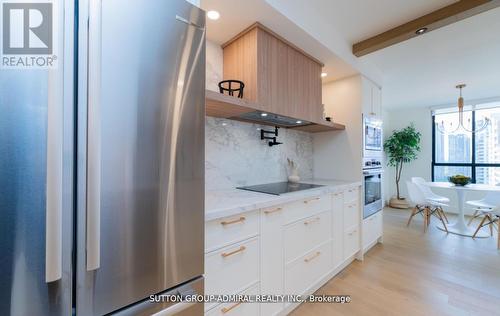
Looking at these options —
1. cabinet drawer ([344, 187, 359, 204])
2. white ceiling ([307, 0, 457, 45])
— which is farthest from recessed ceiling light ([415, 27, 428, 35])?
cabinet drawer ([344, 187, 359, 204])

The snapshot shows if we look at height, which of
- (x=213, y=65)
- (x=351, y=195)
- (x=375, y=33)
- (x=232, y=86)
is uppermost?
(x=375, y=33)

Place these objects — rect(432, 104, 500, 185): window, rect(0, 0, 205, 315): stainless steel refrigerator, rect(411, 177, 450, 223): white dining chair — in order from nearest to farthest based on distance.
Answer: rect(0, 0, 205, 315): stainless steel refrigerator, rect(411, 177, 450, 223): white dining chair, rect(432, 104, 500, 185): window

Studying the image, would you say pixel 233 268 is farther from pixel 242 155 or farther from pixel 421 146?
pixel 421 146

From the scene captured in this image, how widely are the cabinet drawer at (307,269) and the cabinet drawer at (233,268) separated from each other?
37 cm

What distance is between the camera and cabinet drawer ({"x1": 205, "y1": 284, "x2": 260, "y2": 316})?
1.10 meters

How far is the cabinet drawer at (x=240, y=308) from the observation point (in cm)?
110

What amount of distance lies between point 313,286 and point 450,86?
4102 mm

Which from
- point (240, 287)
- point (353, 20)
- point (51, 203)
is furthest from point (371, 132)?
point (51, 203)

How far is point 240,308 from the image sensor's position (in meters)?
1.22

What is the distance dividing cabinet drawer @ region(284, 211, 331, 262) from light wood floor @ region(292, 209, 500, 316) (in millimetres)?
470

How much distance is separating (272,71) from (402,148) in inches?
182

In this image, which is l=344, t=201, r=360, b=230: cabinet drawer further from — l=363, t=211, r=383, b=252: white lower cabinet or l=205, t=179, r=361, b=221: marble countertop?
l=205, t=179, r=361, b=221: marble countertop

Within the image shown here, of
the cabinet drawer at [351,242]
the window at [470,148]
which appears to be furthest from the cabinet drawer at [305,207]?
the window at [470,148]

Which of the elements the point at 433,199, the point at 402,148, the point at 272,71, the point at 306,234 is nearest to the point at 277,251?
the point at 306,234
